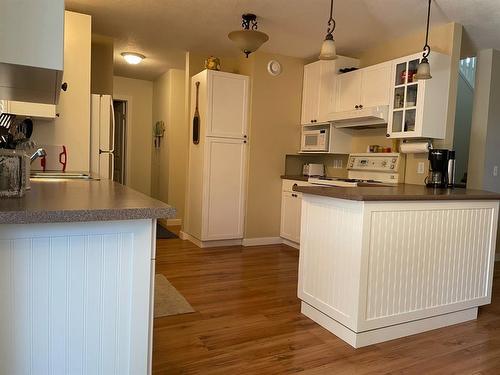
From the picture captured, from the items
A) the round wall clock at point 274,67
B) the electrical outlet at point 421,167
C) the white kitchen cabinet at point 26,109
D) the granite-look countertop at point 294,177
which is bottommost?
the granite-look countertop at point 294,177

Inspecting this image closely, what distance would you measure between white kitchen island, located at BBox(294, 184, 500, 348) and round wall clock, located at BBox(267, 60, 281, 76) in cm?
255

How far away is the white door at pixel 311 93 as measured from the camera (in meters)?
4.66

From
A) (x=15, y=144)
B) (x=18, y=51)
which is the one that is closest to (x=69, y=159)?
(x=15, y=144)

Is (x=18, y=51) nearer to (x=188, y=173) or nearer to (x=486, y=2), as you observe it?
(x=486, y=2)

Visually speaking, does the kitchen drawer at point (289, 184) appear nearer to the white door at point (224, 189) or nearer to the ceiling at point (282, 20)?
the white door at point (224, 189)

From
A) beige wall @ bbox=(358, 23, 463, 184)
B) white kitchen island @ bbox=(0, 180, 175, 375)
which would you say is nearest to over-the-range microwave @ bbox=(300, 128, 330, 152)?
beige wall @ bbox=(358, 23, 463, 184)

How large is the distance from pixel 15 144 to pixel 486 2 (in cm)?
343

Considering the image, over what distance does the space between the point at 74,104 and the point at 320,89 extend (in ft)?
9.00

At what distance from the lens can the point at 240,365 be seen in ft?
6.64

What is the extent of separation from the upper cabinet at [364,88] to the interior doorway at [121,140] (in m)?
3.89

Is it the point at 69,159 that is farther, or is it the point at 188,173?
the point at 188,173

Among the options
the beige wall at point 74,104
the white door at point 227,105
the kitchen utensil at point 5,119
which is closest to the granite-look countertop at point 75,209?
the kitchen utensil at point 5,119

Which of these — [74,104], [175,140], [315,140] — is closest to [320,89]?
[315,140]

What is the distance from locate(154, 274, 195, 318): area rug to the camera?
8.81ft
